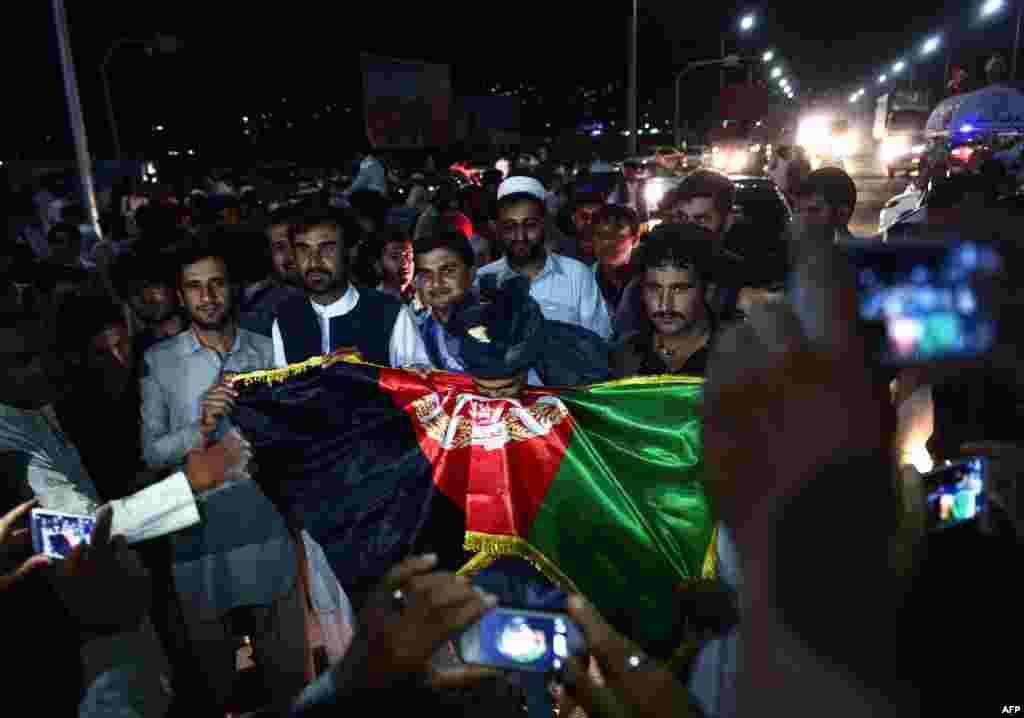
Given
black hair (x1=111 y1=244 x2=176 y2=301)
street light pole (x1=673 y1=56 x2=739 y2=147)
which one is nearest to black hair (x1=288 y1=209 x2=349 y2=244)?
black hair (x1=111 y1=244 x2=176 y2=301)

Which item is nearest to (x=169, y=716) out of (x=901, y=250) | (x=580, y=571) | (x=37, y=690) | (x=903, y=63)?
(x=37, y=690)

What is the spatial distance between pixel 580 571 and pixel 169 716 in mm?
1513

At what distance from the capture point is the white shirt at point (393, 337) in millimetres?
4438

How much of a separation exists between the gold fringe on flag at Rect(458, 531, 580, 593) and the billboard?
42.3 feet

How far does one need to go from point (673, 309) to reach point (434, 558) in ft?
8.79

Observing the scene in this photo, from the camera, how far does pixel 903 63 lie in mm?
97875

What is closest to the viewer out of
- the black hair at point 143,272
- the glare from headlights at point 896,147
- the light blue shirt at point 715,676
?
the light blue shirt at point 715,676

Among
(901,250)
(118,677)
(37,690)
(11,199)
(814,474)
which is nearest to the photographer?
(814,474)

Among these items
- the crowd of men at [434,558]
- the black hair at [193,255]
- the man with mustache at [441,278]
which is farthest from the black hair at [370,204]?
the black hair at [193,255]

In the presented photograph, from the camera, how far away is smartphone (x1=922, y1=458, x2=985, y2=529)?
1.48 metres

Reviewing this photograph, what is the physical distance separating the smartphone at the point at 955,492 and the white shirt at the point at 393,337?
296 cm

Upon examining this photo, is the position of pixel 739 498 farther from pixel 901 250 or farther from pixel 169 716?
pixel 169 716

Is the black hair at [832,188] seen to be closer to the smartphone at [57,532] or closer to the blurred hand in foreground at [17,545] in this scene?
the smartphone at [57,532]

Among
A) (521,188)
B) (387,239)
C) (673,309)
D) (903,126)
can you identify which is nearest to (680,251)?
(673,309)
